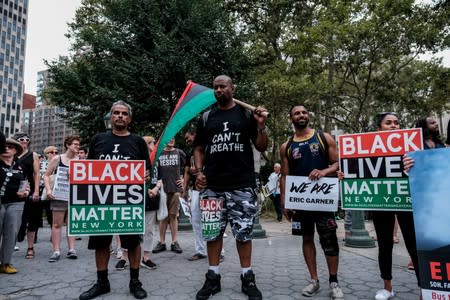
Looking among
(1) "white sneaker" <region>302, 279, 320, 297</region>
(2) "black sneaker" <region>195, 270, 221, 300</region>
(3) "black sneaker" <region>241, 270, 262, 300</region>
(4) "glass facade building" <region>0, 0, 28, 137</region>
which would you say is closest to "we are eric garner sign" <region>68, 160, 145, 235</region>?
(2) "black sneaker" <region>195, 270, 221, 300</region>

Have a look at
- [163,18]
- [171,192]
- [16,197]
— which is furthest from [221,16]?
[16,197]

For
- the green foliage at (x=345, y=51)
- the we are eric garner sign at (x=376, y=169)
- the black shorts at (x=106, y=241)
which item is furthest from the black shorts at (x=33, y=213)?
the green foliage at (x=345, y=51)

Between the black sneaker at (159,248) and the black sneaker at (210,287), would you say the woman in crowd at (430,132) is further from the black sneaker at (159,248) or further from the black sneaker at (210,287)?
the black sneaker at (159,248)

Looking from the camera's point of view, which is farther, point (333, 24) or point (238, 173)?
point (333, 24)

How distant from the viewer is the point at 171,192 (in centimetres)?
624

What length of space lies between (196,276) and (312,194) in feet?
6.43

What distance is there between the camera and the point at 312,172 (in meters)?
3.66

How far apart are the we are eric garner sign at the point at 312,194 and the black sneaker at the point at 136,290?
1.83 meters

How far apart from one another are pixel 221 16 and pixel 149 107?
528 centimetres

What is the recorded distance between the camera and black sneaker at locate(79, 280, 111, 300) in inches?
138

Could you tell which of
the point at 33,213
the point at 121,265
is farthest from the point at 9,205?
the point at 121,265

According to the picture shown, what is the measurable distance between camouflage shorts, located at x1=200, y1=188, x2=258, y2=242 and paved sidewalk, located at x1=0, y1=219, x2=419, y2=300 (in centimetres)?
70

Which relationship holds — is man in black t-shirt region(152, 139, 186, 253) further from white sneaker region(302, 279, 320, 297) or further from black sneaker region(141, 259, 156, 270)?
white sneaker region(302, 279, 320, 297)

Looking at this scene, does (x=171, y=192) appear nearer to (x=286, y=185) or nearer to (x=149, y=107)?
(x=286, y=185)
